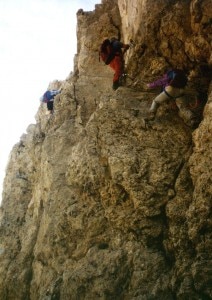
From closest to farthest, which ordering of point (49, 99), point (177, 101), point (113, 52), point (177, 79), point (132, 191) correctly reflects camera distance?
point (132, 191) → point (177, 79) → point (177, 101) → point (113, 52) → point (49, 99)

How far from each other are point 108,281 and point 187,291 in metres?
2.67

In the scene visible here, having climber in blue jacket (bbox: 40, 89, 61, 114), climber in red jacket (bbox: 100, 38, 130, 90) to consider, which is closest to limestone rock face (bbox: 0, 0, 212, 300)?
climber in red jacket (bbox: 100, 38, 130, 90)

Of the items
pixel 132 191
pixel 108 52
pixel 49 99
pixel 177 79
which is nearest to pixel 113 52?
pixel 108 52

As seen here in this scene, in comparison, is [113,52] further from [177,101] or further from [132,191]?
[132,191]

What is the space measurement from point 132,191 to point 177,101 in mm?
4022

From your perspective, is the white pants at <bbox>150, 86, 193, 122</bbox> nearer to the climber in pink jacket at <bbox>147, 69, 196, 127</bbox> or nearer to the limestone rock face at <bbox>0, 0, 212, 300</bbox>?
the climber in pink jacket at <bbox>147, 69, 196, 127</bbox>

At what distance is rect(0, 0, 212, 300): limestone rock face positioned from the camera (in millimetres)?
10250

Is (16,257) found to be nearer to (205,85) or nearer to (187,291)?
(187,291)

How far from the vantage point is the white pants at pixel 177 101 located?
12.1 m

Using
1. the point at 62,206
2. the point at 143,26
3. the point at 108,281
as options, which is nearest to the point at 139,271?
the point at 108,281

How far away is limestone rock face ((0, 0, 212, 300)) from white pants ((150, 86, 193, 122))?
0.31m

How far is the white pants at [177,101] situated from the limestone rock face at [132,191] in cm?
31

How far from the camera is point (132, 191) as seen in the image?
37.6ft

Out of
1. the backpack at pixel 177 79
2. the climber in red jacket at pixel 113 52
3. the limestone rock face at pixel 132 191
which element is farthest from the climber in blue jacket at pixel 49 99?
the backpack at pixel 177 79
